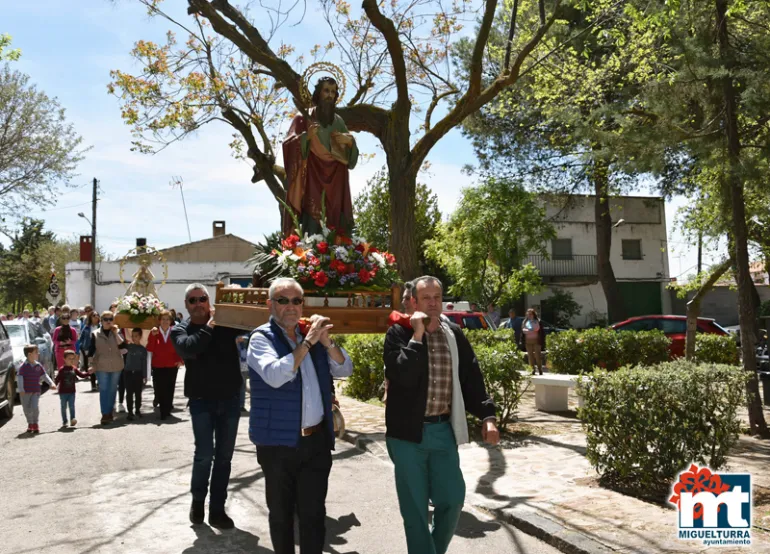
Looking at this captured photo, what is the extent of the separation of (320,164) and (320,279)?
2.07m

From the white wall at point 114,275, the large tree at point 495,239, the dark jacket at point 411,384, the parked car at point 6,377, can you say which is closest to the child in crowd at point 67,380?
the parked car at point 6,377

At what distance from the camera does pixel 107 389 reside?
11.5 m

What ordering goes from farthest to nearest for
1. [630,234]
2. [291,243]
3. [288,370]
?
[630,234] → [291,243] → [288,370]

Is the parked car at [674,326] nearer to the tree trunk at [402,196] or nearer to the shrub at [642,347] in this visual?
the shrub at [642,347]

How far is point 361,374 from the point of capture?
13844mm

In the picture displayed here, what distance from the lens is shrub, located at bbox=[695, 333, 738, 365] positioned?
57.1ft

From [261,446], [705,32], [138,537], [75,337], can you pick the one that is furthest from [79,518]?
[75,337]

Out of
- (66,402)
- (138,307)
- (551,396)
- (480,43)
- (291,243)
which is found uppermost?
(480,43)

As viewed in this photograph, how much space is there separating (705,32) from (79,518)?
8.86 m

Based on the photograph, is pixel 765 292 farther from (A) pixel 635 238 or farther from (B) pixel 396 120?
(B) pixel 396 120

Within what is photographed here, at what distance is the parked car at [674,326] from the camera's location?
19406mm

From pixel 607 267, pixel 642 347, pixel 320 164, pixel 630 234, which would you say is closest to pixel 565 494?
pixel 320 164

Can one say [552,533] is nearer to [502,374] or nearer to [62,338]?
[502,374]

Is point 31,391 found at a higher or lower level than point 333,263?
lower
